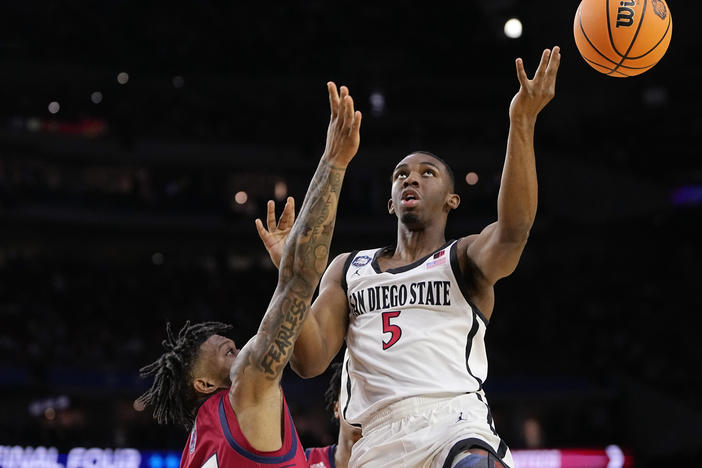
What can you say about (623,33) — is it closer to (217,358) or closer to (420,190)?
(420,190)

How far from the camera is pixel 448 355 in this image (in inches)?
150

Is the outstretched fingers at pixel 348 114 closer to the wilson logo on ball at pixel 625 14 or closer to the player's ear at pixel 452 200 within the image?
the player's ear at pixel 452 200

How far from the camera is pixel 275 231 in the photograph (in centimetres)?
432

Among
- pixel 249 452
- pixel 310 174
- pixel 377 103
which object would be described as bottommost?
pixel 249 452

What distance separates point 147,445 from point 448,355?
11207mm

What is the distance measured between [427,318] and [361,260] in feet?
1.83

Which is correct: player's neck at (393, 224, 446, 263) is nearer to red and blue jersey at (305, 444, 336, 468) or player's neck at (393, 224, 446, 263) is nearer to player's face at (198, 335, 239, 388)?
player's face at (198, 335, 239, 388)

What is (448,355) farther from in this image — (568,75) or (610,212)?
(568,75)

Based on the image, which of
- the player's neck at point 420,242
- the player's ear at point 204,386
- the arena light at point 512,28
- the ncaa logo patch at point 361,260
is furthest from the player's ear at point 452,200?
the arena light at point 512,28

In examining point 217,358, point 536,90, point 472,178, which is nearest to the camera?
point 536,90

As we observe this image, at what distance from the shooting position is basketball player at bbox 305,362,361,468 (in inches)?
196

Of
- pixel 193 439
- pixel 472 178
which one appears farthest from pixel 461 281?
pixel 472 178

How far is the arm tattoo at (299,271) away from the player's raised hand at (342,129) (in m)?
0.05

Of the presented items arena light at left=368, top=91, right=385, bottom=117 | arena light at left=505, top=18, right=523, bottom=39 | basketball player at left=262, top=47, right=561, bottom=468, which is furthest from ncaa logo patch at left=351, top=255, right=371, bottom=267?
arena light at left=368, top=91, right=385, bottom=117
